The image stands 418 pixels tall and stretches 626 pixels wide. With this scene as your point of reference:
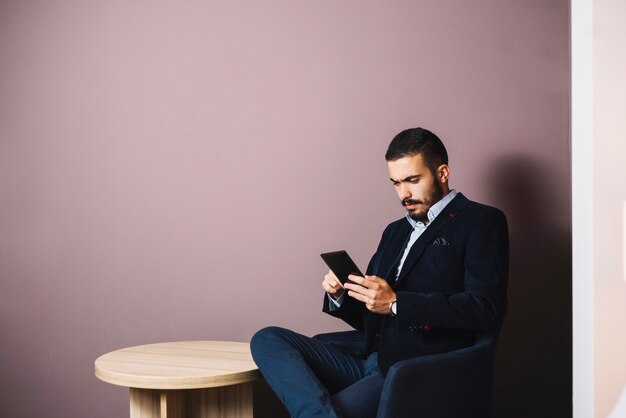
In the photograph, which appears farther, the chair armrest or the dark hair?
the dark hair

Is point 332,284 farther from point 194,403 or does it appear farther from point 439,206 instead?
point 194,403

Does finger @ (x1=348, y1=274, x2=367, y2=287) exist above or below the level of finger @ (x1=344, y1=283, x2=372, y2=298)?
above

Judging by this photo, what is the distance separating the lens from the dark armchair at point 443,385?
184cm

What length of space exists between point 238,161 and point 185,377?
114 cm

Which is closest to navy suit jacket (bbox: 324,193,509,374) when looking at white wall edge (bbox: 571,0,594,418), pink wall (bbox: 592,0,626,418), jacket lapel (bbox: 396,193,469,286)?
jacket lapel (bbox: 396,193,469,286)

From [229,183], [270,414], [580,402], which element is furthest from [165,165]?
[580,402]

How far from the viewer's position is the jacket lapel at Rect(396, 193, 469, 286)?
87.2 inches

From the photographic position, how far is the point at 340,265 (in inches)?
85.7

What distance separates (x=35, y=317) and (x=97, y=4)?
5.14 ft

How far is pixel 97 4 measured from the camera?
3.19 m

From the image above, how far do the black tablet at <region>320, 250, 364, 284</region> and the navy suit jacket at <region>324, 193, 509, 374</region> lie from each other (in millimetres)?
172

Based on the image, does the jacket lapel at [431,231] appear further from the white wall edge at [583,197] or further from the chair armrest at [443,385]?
the white wall edge at [583,197]

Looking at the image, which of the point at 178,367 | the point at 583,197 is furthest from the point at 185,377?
the point at 583,197

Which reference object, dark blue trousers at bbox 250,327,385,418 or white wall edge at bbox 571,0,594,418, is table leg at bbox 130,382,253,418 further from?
white wall edge at bbox 571,0,594,418
